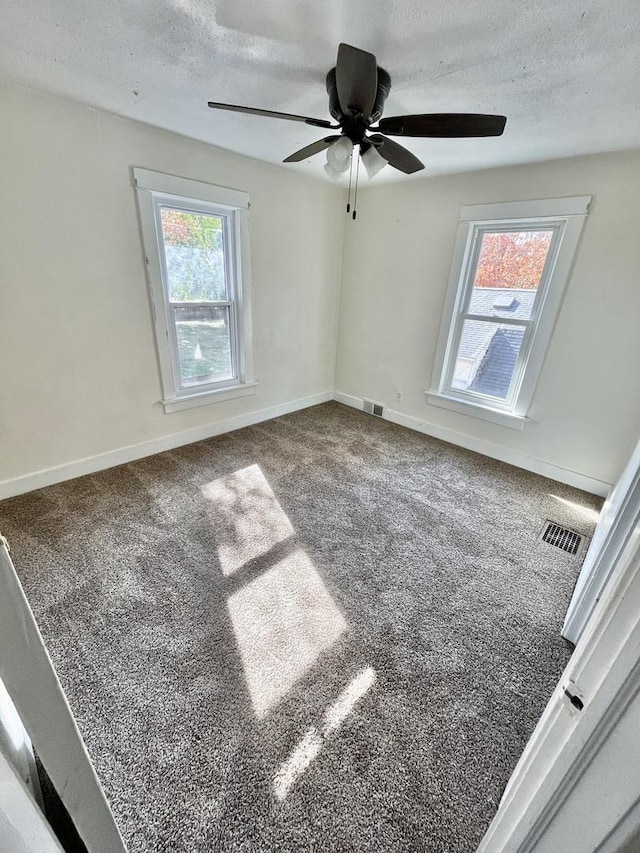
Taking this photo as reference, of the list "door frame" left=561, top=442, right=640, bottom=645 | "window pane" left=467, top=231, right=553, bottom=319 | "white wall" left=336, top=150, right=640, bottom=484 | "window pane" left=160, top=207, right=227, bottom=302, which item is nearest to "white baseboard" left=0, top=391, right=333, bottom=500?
"window pane" left=160, top=207, right=227, bottom=302

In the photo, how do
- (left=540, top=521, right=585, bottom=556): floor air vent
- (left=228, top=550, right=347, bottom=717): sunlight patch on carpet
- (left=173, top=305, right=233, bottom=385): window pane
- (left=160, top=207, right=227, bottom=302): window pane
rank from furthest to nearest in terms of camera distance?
(left=173, top=305, right=233, bottom=385): window pane → (left=160, top=207, right=227, bottom=302): window pane → (left=540, top=521, right=585, bottom=556): floor air vent → (left=228, top=550, right=347, bottom=717): sunlight patch on carpet

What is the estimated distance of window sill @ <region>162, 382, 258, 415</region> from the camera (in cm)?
308

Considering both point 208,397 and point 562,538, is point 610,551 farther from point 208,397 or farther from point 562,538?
point 208,397

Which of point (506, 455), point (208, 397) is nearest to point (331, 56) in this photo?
point (208, 397)

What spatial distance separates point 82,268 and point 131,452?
1.39 m

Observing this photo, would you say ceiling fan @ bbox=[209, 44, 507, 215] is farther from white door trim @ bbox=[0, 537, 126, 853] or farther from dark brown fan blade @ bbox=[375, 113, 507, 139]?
white door trim @ bbox=[0, 537, 126, 853]

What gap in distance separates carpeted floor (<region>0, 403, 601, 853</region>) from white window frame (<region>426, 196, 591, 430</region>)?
0.78 metres

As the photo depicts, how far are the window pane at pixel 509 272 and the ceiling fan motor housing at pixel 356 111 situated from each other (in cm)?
172

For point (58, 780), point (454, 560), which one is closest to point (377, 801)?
point (58, 780)

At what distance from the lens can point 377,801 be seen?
3.62 feet

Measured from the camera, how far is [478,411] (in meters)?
3.27

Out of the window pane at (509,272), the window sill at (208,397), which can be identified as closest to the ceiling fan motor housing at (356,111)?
the window pane at (509,272)

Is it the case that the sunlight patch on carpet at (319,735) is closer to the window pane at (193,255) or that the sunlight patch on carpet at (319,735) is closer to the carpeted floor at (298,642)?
the carpeted floor at (298,642)

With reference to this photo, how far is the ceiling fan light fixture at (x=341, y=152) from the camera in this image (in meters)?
1.71
